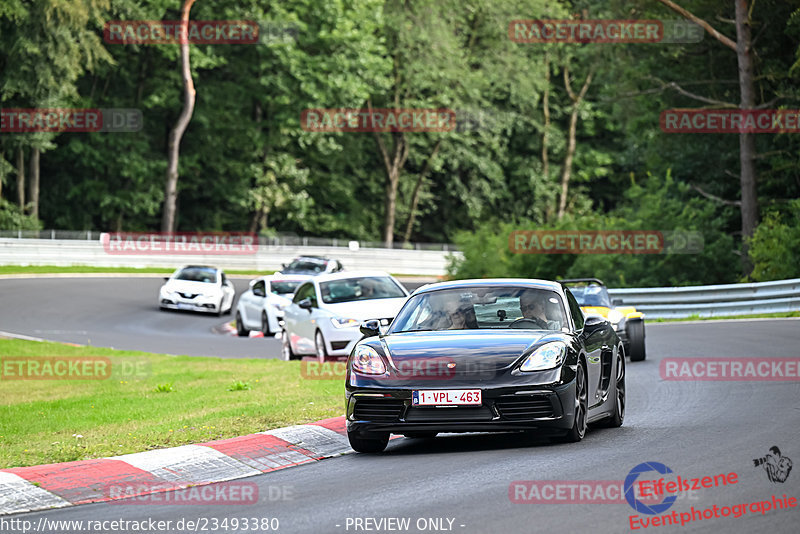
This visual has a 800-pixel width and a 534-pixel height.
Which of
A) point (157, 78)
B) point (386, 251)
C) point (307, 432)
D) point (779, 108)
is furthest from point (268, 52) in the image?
point (307, 432)

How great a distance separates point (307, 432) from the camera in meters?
11.2

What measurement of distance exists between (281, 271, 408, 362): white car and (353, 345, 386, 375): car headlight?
9194 millimetres

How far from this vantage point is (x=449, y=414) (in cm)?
973

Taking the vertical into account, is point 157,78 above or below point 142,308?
above

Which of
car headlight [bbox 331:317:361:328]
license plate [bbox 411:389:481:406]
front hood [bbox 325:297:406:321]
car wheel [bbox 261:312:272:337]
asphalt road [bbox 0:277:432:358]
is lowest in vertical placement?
asphalt road [bbox 0:277:432:358]

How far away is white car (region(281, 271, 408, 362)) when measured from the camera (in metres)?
20.3

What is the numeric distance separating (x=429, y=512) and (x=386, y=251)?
5910cm

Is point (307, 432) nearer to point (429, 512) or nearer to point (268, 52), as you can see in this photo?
point (429, 512)

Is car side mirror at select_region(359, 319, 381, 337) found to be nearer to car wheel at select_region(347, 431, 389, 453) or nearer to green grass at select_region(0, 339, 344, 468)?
car wheel at select_region(347, 431, 389, 453)

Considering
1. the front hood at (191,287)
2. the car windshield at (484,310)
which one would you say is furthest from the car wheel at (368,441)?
the front hood at (191,287)

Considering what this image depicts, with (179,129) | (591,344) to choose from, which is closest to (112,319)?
(179,129)

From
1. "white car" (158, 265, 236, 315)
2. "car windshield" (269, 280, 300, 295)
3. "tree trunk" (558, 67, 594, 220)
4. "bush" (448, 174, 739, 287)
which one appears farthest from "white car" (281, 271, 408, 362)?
"tree trunk" (558, 67, 594, 220)

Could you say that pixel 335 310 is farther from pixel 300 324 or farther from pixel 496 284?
pixel 496 284

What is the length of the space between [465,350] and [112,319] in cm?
2734
